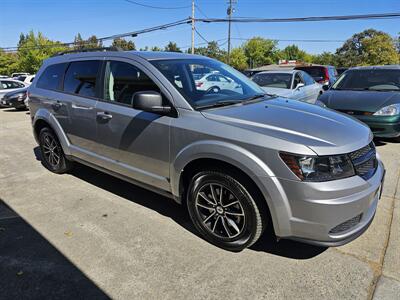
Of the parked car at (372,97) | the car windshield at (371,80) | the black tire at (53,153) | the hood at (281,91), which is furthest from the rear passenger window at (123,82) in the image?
the car windshield at (371,80)

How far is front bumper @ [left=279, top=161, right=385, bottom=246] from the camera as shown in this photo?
2.46m

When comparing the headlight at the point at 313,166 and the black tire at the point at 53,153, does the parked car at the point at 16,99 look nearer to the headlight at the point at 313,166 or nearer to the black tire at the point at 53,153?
the black tire at the point at 53,153

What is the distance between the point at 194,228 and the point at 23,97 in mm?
13168

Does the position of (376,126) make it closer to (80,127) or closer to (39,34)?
(80,127)

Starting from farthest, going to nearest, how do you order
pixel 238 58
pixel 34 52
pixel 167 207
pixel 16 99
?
pixel 238 58 → pixel 34 52 → pixel 16 99 → pixel 167 207

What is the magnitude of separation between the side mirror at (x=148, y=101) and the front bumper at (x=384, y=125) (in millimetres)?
4706

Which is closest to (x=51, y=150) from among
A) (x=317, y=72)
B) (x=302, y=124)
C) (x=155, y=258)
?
(x=155, y=258)

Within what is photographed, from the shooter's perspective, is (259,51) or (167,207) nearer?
(167,207)

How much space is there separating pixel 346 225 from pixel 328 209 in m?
0.29

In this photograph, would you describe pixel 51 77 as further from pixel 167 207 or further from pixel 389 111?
pixel 389 111

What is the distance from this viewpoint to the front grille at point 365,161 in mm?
2662

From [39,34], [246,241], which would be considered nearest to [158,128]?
[246,241]

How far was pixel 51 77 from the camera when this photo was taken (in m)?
4.96

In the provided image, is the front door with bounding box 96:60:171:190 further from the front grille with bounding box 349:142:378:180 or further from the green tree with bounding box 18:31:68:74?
the green tree with bounding box 18:31:68:74
